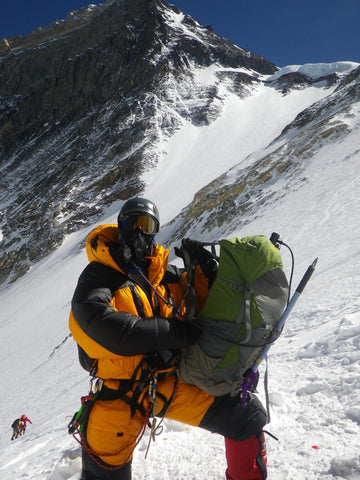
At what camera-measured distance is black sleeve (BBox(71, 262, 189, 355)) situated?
226 cm

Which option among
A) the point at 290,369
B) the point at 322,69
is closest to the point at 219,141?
the point at 322,69

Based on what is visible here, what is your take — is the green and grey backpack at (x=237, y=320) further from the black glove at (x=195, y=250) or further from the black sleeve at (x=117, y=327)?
the black glove at (x=195, y=250)

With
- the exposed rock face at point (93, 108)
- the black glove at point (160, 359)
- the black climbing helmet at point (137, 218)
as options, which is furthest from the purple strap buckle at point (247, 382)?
the exposed rock face at point (93, 108)

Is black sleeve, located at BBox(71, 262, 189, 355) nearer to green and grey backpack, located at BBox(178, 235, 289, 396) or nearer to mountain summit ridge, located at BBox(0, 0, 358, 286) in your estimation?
green and grey backpack, located at BBox(178, 235, 289, 396)

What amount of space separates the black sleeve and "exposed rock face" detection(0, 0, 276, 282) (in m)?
48.5

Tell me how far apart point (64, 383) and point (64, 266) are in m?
29.2

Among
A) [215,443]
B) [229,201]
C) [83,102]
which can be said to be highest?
[83,102]

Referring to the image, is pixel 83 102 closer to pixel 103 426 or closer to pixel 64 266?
pixel 64 266

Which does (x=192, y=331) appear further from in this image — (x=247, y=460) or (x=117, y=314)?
(x=247, y=460)

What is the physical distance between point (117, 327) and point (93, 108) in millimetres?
87850

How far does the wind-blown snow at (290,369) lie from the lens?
310 cm

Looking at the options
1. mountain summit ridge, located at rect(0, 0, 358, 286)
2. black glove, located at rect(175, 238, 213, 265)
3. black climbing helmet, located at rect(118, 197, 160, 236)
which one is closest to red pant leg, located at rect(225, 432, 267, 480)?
black glove, located at rect(175, 238, 213, 265)

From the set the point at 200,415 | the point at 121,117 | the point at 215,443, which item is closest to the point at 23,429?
the point at 215,443

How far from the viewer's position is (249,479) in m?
2.58
